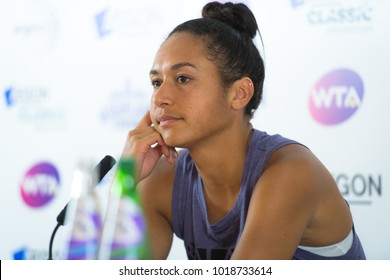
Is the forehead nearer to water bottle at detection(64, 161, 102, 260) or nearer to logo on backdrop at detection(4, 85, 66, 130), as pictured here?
water bottle at detection(64, 161, 102, 260)

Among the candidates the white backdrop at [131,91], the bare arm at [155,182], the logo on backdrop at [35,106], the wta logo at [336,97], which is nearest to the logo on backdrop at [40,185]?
the white backdrop at [131,91]

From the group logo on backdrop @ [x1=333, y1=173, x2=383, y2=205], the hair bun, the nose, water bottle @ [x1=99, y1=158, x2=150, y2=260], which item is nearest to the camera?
water bottle @ [x1=99, y1=158, x2=150, y2=260]

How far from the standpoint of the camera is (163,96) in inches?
41.7

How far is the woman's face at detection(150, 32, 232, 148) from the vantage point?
1.06 m

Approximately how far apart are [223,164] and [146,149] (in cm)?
16

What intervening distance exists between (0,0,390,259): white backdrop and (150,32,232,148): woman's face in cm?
64

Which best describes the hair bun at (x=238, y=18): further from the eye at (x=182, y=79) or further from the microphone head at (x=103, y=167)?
the microphone head at (x=103, y=167)

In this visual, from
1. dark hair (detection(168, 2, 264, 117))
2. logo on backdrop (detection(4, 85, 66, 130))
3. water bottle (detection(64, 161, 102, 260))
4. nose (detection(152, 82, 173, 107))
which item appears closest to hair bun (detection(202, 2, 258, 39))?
dark hair (detection(168, 2, 264, 117))

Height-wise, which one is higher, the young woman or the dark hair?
the dark hair

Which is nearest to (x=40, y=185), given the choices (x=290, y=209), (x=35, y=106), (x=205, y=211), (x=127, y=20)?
(x=35, y=106)

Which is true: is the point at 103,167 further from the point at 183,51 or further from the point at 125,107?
the point at 125,107
